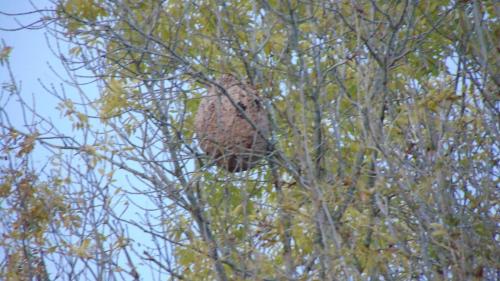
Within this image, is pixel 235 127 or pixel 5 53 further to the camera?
pixel 5 53

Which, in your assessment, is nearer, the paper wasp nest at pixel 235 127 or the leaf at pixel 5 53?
the paper wasp nest at pixel 235 127

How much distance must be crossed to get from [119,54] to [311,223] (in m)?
3.16

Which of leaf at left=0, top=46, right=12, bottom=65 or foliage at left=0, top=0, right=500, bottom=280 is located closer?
foliage at left=0, top=0, right=500, bottom=280

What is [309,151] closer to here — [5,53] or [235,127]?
[235,127]

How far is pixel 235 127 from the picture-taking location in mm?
5613

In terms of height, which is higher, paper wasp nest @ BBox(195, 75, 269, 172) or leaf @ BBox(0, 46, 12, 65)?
leaf @ BBox(0, 46, 12, 65)

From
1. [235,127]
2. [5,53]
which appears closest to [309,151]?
[235,127]

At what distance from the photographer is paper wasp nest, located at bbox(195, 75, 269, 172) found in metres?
5.59

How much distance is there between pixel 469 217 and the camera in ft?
16.3

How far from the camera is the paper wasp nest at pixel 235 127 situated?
5586 mm

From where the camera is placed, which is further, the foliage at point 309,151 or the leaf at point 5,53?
the leaf at point 5,53

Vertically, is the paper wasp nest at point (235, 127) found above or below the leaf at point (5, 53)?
below

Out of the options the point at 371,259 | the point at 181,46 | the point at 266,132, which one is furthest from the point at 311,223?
the point at 181,46

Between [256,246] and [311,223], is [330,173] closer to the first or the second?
[256,246]
